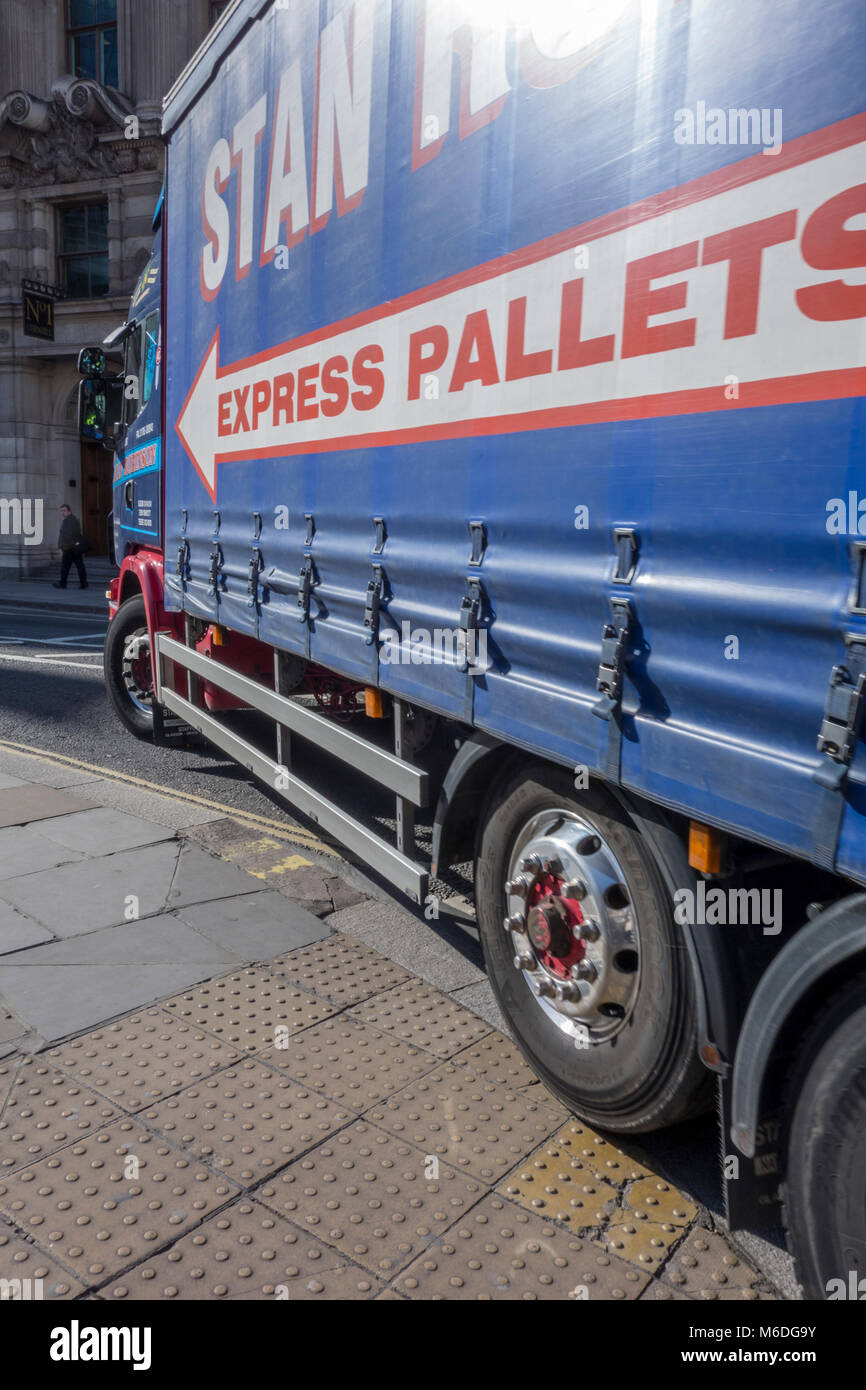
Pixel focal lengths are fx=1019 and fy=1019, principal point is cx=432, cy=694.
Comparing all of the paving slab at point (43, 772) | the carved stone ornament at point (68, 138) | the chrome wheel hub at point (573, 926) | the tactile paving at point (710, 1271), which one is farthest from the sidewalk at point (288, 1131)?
the carved stone ornament at point (68, 138)

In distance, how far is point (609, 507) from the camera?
109 inches

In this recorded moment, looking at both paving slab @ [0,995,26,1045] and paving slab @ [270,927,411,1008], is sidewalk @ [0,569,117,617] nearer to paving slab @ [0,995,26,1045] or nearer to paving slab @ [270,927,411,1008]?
paving slab @ [270,927,411,1008]

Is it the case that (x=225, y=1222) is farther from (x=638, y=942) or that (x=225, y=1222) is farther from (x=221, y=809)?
(x=221, y=809)

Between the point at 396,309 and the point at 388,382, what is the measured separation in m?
0.27

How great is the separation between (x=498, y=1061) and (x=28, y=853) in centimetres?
339

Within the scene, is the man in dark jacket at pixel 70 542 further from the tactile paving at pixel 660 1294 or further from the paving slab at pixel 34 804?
the tactile paving at pixel 660 1294

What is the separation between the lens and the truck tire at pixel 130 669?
27.5ft

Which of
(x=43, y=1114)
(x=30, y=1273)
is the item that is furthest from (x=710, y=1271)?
(x=43, y=1114)

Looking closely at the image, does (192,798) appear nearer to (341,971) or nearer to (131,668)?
(131,668)

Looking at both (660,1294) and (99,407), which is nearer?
(660,1294)

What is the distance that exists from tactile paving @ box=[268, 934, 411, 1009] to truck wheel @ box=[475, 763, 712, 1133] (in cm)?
82

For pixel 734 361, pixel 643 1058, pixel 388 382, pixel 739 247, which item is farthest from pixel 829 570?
pixel 388 382

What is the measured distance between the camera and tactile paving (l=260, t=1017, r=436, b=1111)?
355cm

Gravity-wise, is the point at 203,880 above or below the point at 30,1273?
above
